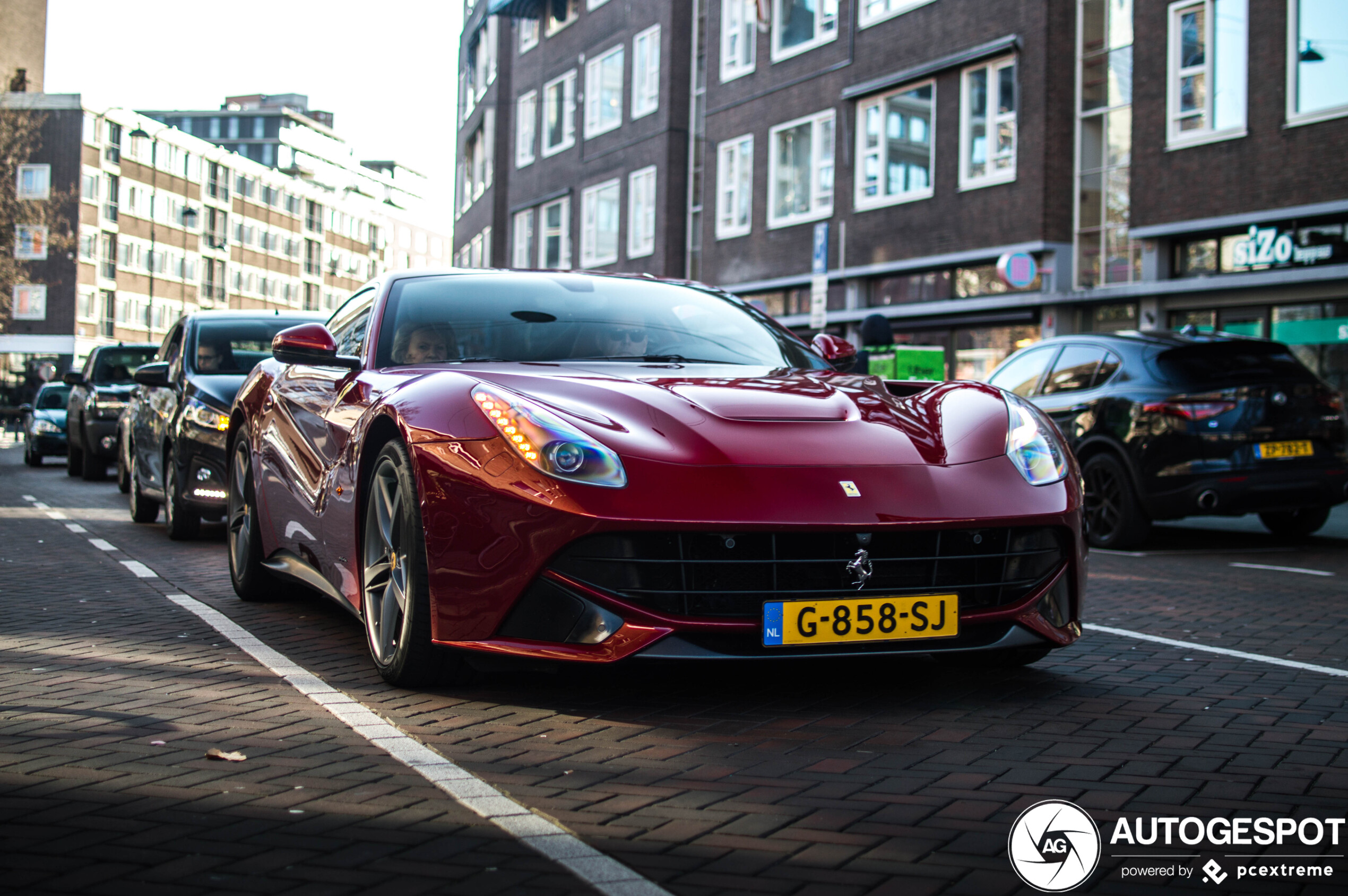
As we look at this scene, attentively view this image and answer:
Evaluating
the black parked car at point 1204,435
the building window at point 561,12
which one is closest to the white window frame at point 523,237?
the building window at point 561,12

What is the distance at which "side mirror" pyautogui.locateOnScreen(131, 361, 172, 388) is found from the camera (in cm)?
1032

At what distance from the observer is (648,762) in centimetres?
362

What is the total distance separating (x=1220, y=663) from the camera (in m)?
5.32

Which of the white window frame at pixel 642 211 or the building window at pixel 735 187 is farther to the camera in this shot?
the white window frame at pixel 642 211

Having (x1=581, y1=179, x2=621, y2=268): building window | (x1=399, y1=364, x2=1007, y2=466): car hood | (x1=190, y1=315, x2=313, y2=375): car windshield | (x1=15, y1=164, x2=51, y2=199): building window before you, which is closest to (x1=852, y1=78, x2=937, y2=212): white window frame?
(x1=581, y1=179, x2=621, y2=268): building window

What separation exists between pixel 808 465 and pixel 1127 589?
14.2 ft

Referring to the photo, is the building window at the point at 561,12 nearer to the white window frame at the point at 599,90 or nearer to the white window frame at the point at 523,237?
the white window frame at the point at 599,90

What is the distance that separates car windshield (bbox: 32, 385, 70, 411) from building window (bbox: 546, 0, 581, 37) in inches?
763

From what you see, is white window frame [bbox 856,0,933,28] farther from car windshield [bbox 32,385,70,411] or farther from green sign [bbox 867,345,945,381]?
car windshield [bbox 32,385,70,411]

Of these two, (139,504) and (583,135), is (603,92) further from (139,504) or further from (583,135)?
(139,504)

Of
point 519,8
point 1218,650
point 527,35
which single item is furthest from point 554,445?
point 527,35

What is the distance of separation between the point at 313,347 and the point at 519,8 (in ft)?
129

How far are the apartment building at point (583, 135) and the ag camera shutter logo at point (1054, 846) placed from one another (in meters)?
30.0

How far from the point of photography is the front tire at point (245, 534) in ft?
21.6
